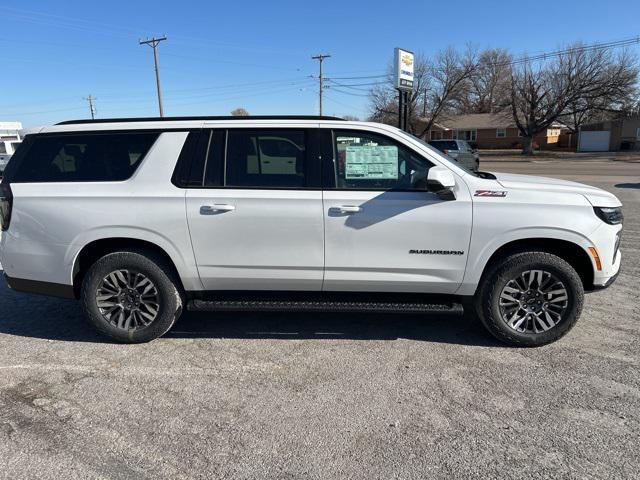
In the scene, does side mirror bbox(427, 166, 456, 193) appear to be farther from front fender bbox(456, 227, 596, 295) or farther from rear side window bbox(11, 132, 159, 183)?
rear side window bbox(11, 132, 159, 183)

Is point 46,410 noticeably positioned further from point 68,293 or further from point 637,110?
point 637,110

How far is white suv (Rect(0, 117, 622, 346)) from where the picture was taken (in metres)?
3.78

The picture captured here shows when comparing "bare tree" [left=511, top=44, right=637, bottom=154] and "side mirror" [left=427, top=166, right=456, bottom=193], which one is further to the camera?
"bare tree" [left=511, top=44, right=637, bottom=154]

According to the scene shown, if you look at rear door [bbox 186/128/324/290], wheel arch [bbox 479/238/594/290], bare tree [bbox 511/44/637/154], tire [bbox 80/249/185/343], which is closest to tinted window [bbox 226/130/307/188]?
rear door [bbox 186/128/324/290]

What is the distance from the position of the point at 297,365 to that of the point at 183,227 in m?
1.48

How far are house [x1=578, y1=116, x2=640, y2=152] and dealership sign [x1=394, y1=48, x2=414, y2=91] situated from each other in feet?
149

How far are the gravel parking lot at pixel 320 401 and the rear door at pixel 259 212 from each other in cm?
68

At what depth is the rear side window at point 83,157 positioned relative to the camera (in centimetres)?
401

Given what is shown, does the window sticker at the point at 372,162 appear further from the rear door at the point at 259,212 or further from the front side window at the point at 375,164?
the rear door at the point at 259,212

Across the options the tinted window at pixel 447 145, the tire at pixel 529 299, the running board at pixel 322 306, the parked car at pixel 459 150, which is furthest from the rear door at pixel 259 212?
the tinted window at pixel 447 145

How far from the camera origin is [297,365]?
147 inches

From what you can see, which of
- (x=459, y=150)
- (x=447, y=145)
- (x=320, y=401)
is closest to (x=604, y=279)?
(x=320, y=401)

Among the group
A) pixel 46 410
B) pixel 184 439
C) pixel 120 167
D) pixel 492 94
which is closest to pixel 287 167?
pixel 120 167

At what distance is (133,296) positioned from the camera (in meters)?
4.09
